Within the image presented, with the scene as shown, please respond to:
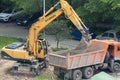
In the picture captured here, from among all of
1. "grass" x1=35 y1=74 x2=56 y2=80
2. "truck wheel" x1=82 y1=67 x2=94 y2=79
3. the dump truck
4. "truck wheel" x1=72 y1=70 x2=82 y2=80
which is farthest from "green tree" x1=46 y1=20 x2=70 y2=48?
"truck wheel" x1=72 y1=70 x2=82 y2=80

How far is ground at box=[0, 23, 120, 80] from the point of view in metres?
26.8

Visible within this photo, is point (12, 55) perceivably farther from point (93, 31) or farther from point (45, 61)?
point (93, 31)

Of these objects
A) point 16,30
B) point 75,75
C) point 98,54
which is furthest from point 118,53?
point 16,30

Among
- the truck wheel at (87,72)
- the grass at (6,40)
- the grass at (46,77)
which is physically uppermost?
the grass at (6,40)

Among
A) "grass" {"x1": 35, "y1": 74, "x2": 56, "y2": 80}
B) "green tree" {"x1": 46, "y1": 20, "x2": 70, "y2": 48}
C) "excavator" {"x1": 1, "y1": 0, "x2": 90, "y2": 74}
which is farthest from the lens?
"green tree" {"x1": 46, "y1": 20, "x2": 70, "y2": 48}

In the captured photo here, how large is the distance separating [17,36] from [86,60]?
1408 centimetres

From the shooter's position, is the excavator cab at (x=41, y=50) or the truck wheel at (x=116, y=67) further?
the truck wheel at (x=116, y=67)

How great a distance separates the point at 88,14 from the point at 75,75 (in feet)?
36.0

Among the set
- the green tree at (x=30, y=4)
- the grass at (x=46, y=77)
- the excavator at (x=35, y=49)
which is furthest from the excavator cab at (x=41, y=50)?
the green tree at (x=30, y=4)

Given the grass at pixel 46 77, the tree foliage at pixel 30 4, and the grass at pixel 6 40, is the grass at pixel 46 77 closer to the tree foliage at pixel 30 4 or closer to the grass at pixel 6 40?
the grass at pixel 6 40

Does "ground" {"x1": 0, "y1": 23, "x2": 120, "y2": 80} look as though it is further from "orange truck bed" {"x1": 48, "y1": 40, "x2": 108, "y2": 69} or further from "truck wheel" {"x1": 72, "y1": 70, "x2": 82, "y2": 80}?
"truck wheel" {"x1": 72, "y1": 70, "x2": 82, "y2": 80}

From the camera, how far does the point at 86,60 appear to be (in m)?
26.4

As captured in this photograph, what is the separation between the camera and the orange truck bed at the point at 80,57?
25.6 m

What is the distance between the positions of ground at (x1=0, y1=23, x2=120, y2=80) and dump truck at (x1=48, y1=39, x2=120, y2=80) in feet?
Result: 3.50
